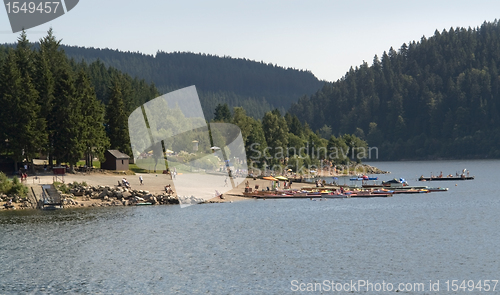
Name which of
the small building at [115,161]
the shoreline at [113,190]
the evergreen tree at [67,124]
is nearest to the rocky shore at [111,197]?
the shoreline at [113,190]

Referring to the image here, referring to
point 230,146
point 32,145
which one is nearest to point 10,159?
point 32,145

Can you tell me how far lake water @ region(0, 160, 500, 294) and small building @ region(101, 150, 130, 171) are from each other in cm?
1938

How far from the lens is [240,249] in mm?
47531

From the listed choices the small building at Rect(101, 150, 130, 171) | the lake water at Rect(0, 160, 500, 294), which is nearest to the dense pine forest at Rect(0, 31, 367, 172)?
the small building at Rect(101, 150, 130, 171)

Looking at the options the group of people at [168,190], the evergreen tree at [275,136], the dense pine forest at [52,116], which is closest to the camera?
the group of people at [168,190]

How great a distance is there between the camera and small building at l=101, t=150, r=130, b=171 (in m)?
89.2

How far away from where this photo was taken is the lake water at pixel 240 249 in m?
37.0

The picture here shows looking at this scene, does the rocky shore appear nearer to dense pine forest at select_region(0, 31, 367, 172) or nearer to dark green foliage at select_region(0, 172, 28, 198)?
dark green foliage at select_region(0, 172, 28, 198)

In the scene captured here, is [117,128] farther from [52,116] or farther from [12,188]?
[12,188]

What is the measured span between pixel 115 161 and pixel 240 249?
46.3 m

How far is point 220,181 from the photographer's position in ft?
313

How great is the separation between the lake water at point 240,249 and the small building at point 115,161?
19.4m

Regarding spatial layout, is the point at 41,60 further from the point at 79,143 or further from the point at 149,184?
the point at 149,184

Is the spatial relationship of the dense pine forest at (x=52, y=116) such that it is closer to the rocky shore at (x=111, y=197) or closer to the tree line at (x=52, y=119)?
the tree line at (x=52, y=119)
